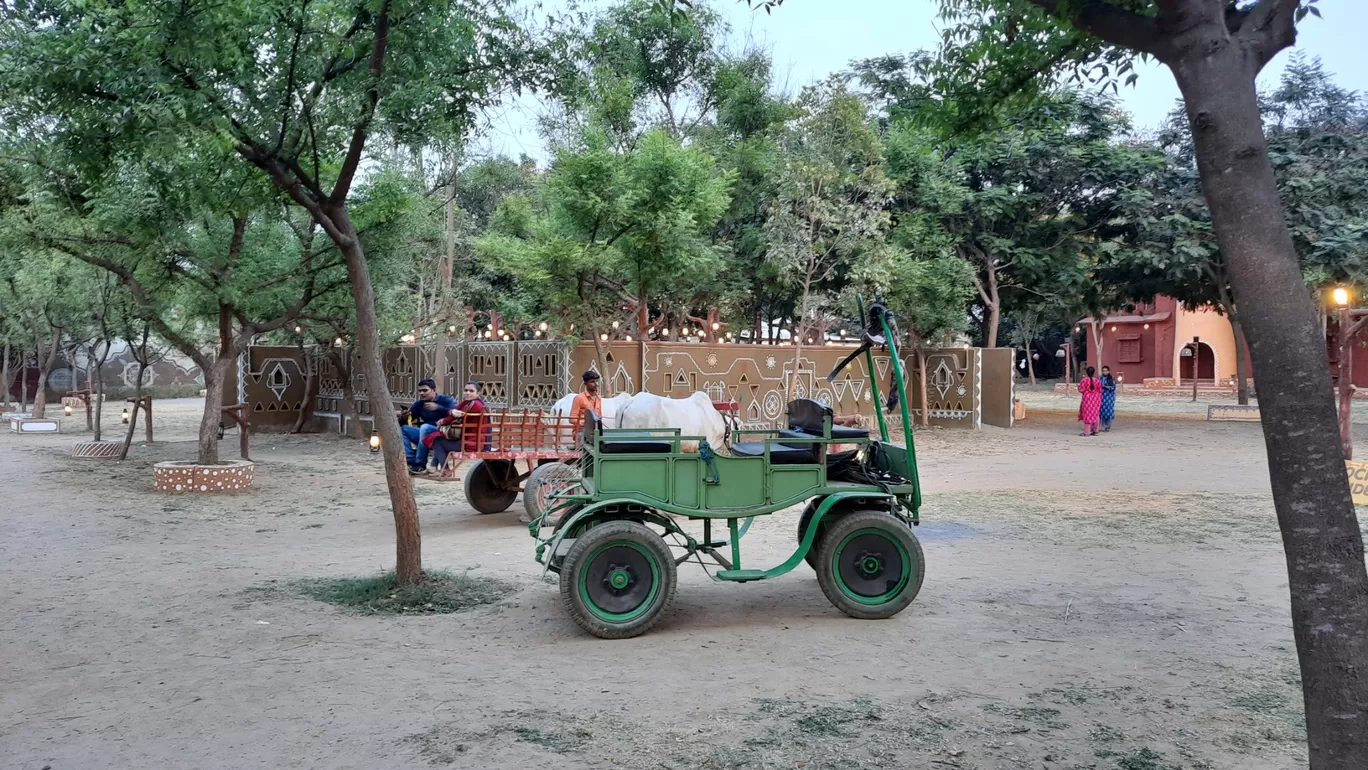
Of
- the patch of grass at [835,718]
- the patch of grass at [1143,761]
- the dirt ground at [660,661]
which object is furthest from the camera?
the patch of grass at [835,718]

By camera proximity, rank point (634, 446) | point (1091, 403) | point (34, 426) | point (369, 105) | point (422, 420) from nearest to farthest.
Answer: point (634, 446)
point (369, 105)
point (422, 420)
point (1091, 403)
point (34, 426)

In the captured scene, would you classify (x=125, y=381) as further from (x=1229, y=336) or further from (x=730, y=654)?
(x=1229, y=336)

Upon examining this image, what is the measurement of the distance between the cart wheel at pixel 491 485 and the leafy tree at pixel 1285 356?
936 cm

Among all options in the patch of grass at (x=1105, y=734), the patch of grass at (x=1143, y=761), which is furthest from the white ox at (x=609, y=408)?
the patch of grass at (x=1143, y=761)

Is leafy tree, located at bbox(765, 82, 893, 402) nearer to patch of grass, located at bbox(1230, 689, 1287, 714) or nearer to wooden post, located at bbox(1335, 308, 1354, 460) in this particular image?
wooden post, located at bbox(1335, 308, 1354, 460)

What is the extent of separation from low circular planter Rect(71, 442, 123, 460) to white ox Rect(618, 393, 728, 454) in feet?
44.6

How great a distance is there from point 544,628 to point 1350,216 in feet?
76.5

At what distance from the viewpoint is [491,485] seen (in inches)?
484

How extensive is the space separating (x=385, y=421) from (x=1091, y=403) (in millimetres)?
19926

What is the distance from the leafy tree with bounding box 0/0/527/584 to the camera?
22.6 ft

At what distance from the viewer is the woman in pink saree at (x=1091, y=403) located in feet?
78.6

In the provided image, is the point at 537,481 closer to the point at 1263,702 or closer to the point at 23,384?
the point at 1263,702

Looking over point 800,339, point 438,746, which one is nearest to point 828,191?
point 800,339

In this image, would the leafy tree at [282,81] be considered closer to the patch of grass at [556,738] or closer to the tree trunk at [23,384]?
the patch of grass at [556,738]
